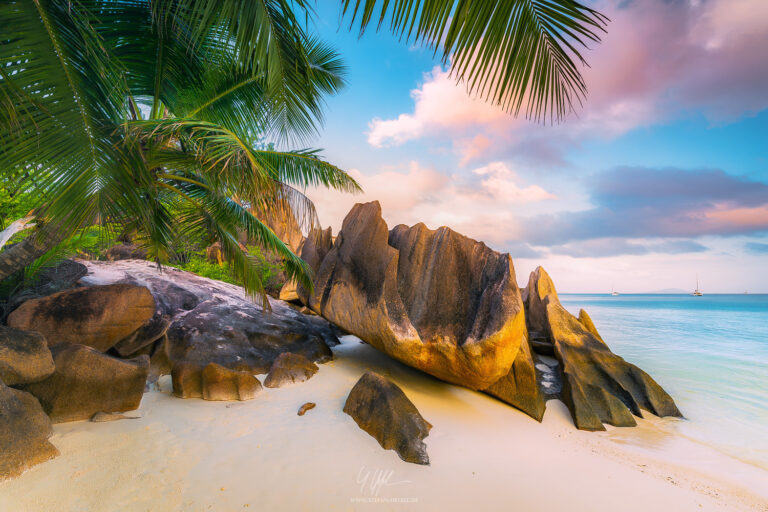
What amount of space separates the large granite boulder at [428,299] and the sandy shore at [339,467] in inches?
33.8

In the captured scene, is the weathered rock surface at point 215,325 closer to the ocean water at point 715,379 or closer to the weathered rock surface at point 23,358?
the weathered rock surface at point 23,358

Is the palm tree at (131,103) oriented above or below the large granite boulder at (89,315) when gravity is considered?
above

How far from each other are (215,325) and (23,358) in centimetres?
287

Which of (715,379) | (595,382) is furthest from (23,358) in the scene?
(715,379)

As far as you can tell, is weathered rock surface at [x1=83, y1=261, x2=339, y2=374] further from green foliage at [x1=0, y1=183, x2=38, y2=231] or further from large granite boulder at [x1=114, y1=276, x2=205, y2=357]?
green foliage at [x1=0, y1=183, x2=38, y2=231]

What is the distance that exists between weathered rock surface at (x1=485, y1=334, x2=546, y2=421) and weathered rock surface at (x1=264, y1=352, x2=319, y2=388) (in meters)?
3.11

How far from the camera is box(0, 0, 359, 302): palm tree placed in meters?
2.71

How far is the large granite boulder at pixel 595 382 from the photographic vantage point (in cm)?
508

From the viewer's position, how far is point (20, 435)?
2686 millimetres

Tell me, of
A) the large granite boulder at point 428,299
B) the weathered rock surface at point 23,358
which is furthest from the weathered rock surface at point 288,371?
the weathered rock surface at point 23,358

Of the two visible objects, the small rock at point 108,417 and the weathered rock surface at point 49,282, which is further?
the weathered rock surface at point 49,282

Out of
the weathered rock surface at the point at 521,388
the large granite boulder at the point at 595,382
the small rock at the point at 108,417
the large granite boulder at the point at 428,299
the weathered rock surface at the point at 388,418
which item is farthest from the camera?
the large granite boulder at the point at 595,382

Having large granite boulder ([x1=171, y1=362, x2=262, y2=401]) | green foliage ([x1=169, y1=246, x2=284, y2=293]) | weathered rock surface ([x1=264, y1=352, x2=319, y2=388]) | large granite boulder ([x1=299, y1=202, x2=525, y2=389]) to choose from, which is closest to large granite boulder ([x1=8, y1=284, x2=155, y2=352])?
large granite boulder ([x1=171, y1=362, x2=262, y2=401])

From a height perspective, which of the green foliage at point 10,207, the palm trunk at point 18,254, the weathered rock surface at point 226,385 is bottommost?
the weathered rock surface at point 226,385
